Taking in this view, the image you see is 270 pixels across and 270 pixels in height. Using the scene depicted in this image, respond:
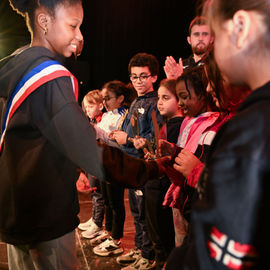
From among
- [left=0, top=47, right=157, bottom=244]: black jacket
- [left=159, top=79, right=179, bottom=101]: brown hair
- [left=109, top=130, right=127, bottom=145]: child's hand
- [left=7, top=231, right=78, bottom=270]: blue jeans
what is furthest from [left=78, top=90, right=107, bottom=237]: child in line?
[left=0, top=47, right=157, bottom=244]: black jacket

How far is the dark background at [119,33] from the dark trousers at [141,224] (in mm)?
7157

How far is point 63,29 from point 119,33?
916cm

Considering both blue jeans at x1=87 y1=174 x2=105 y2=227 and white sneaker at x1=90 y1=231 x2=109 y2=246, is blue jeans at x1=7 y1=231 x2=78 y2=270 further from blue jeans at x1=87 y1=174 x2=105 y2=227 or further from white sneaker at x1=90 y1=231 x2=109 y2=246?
blue jeans at x1=87 y1=174 x2=105 y2=227

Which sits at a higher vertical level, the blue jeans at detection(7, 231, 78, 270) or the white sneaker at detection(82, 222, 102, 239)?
the blue jeans at detection(7, 231, 78, 270)

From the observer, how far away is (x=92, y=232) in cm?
363

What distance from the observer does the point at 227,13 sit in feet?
2.43

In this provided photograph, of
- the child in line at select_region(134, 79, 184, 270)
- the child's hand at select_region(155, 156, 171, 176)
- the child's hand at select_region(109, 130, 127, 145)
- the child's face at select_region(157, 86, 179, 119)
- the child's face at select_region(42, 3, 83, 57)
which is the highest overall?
the child's face at select_region(42, 3, 83, 57)

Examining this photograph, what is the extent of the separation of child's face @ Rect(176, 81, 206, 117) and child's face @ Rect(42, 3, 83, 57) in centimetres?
99

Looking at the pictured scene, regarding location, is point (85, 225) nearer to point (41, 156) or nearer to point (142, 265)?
point (142, 265)

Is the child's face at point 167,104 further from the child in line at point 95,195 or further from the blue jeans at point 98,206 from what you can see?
the blue jeans at point 98,206

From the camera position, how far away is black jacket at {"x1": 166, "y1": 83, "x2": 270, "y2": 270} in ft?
1.90

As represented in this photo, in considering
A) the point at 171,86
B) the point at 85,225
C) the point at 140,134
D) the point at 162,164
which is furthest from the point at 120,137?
the point at 85,225

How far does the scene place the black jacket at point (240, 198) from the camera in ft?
1.90

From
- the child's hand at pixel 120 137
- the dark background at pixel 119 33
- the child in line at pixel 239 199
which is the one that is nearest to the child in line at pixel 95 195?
the child's hand at pixel 120 137
